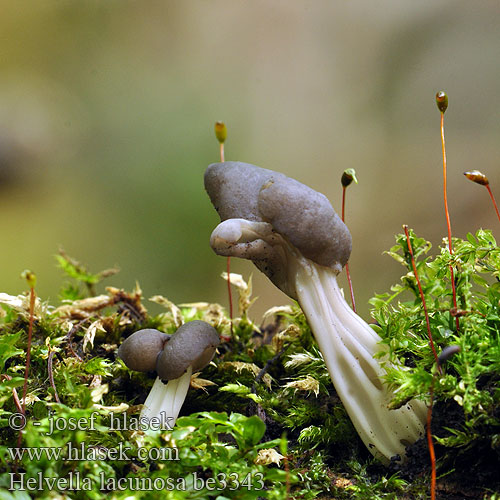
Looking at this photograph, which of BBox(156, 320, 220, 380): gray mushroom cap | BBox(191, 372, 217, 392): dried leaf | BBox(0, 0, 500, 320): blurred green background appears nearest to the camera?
BBox(156, 320, 220, 380): gray mushroom cap

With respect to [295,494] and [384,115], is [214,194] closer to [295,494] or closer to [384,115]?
[295,494]


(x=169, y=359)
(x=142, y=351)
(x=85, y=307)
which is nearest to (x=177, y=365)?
(x=169, y=359)

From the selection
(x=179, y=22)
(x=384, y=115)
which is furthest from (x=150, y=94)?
(x=384, y=115)

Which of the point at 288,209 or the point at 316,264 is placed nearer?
the point at 288,209

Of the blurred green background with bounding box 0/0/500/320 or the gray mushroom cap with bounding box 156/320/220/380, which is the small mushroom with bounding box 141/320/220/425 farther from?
the blurred green background with bounding box 0/0/500/320

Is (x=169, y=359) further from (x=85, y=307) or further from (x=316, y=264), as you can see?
(x=85, y=307)

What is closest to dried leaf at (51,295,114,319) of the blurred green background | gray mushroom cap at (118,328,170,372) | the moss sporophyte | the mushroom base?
the moss sporophyte

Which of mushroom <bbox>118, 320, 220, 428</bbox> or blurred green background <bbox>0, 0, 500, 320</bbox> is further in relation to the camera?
blurred green background <bbox>0, 0, 500, 320</bbox>
